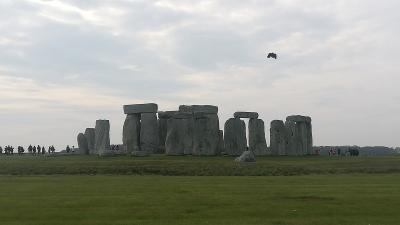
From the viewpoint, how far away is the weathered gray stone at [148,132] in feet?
154

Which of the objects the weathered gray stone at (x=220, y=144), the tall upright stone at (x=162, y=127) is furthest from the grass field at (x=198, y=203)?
the tall upright stone at (x=162, y=127)

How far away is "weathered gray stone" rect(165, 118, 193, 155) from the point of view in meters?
46.0

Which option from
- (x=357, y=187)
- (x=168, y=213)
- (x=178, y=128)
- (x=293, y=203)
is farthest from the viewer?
(x=178, y=128)

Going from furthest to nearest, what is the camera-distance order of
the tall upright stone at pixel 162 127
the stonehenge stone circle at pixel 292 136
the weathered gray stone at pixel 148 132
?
the stonehenge stone circle at pixel 292 136
the tall upright stone at pixel 162 127
the weathered gray stone at pixel 148 132

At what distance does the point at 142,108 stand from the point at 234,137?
8235mm

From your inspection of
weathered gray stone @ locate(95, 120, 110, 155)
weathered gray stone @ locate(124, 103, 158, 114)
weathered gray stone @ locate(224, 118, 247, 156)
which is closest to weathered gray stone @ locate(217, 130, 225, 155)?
weathered gray stone @ locate(224, 118, 247, 156)

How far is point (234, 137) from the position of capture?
47.9m

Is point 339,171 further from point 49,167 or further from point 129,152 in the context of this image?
point 129,152

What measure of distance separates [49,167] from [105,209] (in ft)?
57.4

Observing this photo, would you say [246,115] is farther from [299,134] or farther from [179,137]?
[179,137]

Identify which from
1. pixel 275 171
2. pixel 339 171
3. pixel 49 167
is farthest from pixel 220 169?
pixel 49 167

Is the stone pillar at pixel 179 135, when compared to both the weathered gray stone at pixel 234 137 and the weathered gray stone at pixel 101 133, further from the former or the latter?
the weathered gray stone at pixel 101 133

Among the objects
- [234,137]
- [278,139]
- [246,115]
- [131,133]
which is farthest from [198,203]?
[278,139]

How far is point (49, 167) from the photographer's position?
3130 centimetres
